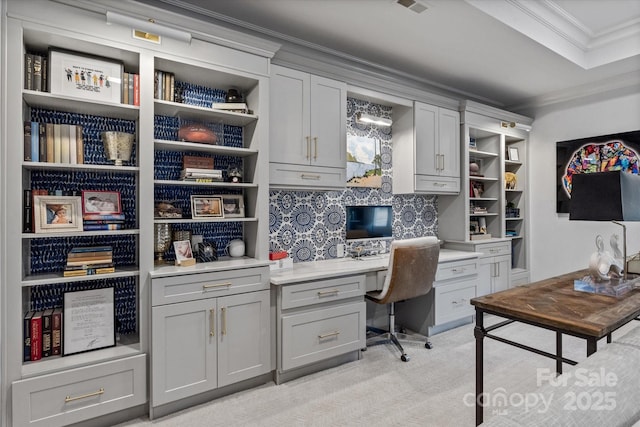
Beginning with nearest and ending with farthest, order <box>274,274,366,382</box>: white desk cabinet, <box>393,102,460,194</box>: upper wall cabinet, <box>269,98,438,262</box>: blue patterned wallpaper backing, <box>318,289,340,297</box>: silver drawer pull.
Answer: <box>274,274,366,382</box>: white desk cabinet < <box>318,289,340,297</box>: silver drawer pull < <box>269,98,438,262</box>: blue patterned wallpaper backing < <box>393,102,460,194</box>: upper wall cabinet

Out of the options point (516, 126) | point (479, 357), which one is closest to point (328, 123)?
point (479, 357)

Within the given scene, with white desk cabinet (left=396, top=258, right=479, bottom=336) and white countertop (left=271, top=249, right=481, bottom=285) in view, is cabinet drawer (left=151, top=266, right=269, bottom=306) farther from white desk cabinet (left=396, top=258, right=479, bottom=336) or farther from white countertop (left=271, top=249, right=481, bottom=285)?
→ white desk cabinet (left=396, top=258, right=479, bottom=336)

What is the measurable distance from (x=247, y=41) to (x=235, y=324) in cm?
194

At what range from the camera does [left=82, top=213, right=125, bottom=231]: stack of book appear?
2.08 m

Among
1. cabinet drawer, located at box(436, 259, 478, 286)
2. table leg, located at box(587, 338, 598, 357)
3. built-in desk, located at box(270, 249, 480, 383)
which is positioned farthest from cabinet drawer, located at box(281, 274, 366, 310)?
table leg, located at box(587, 338, 598, 357)

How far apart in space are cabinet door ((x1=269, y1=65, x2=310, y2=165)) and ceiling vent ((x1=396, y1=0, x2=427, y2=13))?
0.88m

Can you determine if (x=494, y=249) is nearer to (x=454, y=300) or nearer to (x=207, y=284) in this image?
(x=454, y=300)

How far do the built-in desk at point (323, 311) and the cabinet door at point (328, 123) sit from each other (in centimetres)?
92

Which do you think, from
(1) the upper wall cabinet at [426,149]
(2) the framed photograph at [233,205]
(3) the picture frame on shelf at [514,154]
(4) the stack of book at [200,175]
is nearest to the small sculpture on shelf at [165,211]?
(4) the stack of book at [200,175]

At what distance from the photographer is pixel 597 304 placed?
1.67 m

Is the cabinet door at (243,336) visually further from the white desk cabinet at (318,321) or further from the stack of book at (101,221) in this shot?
the stack of book at (101,221)

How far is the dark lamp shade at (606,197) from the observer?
1835 millimetres

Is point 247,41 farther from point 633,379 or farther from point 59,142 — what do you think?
point 633,379

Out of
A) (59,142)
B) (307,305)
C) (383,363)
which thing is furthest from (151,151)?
(383,363)
